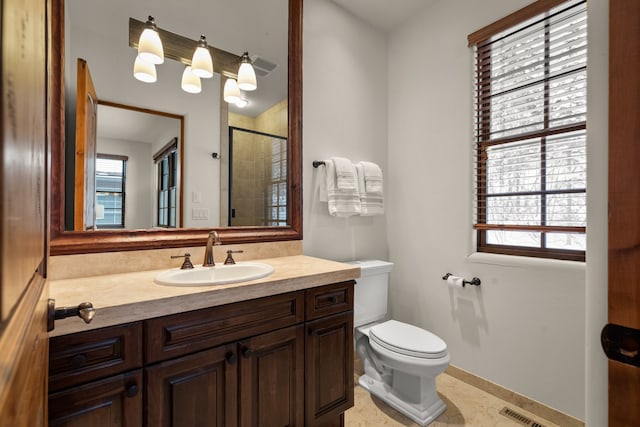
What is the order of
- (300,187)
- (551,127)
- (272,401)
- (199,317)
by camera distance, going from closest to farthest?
(199,317), (272,401), (551,127), (300,187)

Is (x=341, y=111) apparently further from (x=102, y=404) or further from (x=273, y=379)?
(x=102, y=404)

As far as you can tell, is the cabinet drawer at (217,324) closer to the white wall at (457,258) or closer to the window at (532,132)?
the white wall at (457,258)

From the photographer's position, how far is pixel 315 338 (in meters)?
1.37

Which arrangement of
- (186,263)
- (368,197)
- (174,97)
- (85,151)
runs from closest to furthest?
(85,151) < (186,263) < (174,97) < (368,197)

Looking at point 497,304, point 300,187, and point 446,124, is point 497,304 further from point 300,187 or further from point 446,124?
point 300,187

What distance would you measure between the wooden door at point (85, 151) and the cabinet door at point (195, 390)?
2.52 ft

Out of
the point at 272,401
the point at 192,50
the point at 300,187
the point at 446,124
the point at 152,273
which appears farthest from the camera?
the point at 446,124

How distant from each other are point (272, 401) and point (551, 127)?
2.04 metres

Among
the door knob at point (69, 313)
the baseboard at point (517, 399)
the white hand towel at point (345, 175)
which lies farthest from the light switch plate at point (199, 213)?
the baseboard at point (517, 399)

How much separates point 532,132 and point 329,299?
1553 mm

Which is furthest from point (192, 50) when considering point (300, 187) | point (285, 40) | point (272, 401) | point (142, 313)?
point (272, 401)

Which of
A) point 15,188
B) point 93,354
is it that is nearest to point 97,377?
point 93,354

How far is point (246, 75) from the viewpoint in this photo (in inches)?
70.3

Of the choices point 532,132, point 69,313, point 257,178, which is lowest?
point 69,313
